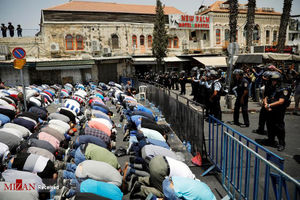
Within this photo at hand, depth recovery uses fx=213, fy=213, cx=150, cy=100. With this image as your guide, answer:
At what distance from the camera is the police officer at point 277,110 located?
5.50 metres

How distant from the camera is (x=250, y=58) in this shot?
14.5 metres

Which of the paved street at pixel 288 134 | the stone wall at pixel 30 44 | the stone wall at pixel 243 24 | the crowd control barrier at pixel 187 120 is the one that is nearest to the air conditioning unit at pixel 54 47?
the stone wall at pixel 30 44

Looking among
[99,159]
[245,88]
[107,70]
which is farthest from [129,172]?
[107,70]

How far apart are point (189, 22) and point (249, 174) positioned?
2662cm

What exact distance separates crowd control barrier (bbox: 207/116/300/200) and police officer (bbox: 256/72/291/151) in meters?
1.69

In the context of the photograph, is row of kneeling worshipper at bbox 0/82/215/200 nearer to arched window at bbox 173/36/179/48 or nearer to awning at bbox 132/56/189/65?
awning at bbox 132/56/189/65

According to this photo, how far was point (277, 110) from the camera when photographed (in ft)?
18.2

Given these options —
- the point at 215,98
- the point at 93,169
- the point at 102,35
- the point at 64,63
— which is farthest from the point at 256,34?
the point at 93,169

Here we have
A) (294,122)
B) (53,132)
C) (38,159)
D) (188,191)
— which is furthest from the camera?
(294,122)

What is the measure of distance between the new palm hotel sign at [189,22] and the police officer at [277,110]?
73.6ft

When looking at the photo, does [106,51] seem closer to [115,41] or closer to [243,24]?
[115,41]

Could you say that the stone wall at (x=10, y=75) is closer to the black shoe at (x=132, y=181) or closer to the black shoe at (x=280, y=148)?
the black shoe at (x=132, y=181)

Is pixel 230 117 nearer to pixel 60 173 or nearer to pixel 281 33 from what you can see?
pixel 60 173

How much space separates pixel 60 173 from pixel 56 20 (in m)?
21.9
